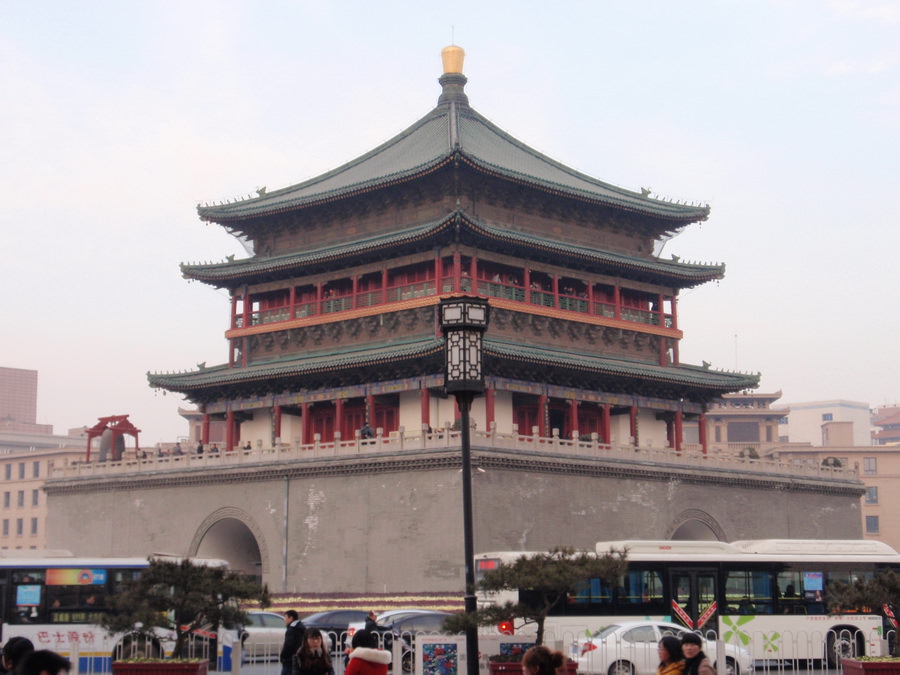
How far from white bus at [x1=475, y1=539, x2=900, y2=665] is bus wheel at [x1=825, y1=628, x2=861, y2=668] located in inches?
1.0

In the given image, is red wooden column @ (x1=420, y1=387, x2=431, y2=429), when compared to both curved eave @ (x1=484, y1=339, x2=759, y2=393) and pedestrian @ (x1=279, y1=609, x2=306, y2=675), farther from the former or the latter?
pedestrian @ (x1=279, y1=609, x2=306, y2=675)

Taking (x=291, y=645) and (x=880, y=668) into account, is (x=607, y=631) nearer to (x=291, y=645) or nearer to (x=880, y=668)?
(x=880, y=668)

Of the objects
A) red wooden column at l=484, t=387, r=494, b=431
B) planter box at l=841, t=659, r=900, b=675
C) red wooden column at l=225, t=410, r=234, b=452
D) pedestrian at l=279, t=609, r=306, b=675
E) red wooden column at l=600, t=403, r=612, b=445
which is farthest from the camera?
red wooden column at l=225, t=410, r=234, b=452

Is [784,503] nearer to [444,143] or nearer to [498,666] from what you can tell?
[444,143]

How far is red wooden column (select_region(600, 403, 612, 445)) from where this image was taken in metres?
47.7

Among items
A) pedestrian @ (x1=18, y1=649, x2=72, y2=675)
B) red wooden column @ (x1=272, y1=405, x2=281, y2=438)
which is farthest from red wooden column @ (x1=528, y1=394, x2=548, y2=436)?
pedestrian @ (x1=18, y1=649, x2=72, y2=675)

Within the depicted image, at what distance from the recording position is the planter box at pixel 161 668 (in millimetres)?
19172

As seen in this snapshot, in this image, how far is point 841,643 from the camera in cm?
2980

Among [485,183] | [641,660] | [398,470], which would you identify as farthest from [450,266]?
[641,660]

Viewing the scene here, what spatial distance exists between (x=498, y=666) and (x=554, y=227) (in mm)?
31928

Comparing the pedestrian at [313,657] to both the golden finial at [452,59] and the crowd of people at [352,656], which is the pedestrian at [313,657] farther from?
the golden finial at [452,59]

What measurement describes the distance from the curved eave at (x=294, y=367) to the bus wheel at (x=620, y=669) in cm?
1887

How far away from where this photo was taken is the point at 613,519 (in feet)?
144

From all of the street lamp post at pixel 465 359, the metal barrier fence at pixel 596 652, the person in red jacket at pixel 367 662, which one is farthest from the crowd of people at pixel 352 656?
the metal barrier fence at pixel 596 652
